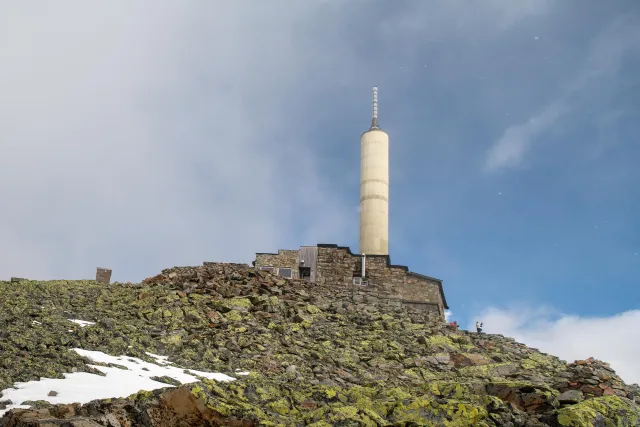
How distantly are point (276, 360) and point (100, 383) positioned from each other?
290 inches

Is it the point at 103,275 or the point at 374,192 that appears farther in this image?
the point at 374,192

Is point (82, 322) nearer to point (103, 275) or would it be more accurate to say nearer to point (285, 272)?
point (103, 275)

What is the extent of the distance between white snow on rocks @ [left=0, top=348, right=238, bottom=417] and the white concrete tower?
29.5 m

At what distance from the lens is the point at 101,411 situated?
768cm

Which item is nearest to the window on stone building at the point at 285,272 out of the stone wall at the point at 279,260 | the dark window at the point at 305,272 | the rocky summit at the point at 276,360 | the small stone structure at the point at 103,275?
the stone wall at the point at 279,260

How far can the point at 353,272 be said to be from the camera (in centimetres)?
3794

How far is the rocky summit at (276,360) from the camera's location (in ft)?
26.5

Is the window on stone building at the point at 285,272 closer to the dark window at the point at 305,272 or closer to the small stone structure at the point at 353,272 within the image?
the small stone structure at the point at 353,272

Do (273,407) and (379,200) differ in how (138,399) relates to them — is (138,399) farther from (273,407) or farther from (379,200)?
(379,200)

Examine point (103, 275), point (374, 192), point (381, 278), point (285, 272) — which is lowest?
point (103, 275)

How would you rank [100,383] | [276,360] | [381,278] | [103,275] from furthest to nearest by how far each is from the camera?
1. [381,278]
2. [103,275]
3. [276,360]
4. [100,383]

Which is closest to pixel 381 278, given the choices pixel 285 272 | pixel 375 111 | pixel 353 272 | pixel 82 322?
pixel 353 272

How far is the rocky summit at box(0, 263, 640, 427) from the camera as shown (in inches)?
318

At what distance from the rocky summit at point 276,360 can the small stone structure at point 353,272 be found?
7608mm
